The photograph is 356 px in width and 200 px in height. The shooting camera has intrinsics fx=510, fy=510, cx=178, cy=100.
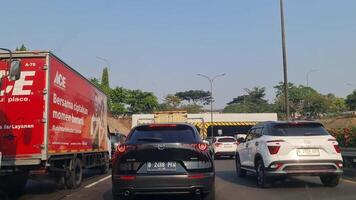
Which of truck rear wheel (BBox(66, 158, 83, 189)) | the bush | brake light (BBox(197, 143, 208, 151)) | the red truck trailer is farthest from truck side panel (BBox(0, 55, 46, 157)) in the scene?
the bush

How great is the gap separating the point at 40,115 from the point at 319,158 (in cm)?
662

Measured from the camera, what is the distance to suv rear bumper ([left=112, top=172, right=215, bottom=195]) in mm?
8797

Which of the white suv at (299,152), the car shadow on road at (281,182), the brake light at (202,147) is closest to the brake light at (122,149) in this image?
the brake light at (202,147)

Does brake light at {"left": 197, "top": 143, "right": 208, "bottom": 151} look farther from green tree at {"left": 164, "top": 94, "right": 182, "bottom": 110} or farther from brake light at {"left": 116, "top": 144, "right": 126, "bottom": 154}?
green tree at {"left": 164, "top": 94, "right": 182, "bottom": 110}

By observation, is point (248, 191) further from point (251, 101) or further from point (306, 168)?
point (251, 101)

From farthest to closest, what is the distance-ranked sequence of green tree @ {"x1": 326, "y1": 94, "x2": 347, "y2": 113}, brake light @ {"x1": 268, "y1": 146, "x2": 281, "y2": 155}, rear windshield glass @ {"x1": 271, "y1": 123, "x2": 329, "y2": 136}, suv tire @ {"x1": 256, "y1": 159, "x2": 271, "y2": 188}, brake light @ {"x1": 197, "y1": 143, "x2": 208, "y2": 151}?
1. green tree @ {"x1": 326, "y1": 94, "x2": 347, "y2": 113}
2. suv tire @ {"x1": 256, "y1": 159, "x2": 271, "y2": 188}
3. rear windshield glass @ {"x1": 271, "y1": 123, "x2": 329, "y2": 136}
4. brake light @ {"x1": 268, "y1": 146, "x2": 281, "y2": 155}
5. brake light @ {"x1": 197, "y1": 143, "x2": 208, "y2": 151}

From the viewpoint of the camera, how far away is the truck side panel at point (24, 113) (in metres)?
11.6

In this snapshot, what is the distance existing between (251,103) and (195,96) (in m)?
15.9

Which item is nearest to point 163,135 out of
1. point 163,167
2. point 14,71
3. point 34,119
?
point 163,167

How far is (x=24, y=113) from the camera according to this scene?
461 inches

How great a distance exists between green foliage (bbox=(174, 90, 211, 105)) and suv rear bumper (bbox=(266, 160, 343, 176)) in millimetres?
118400

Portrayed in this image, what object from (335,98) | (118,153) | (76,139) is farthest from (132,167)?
(335,98)

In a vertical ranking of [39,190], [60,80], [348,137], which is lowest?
[39,190]

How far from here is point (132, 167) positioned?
8.96 meters
